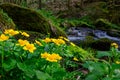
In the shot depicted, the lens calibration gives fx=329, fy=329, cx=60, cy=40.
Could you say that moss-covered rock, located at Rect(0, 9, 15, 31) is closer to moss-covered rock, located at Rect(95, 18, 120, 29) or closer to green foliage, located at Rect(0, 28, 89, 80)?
green foliage, located at Rect(0, 28, 89, 80)

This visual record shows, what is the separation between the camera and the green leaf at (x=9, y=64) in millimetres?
2467

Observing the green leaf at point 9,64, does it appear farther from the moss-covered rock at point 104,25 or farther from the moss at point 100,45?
the moss-covered rock at point 104,25

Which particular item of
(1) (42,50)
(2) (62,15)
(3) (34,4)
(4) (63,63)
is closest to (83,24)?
(2) (62,15)

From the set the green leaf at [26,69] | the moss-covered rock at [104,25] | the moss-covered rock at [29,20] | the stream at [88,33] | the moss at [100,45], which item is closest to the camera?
the green leaf at [26,69]

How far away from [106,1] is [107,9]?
262 centimetres

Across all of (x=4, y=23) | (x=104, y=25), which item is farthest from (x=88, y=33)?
(x=4, y=23)

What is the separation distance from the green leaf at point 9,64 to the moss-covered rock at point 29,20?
17.0 feet

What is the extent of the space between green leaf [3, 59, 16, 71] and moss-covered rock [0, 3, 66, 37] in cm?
517

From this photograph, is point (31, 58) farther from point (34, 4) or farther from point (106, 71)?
point (34, 4)

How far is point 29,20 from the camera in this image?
7.86 metres

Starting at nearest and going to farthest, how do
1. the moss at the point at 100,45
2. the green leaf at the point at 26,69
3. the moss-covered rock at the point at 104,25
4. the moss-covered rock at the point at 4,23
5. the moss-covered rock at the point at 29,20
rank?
1. the green leaf at the point at 26,69
2. the moss-covered rock at the point at 4,23
3. the moss-covered rock at the point at 29,20
4. the moss at the point at 100,45
5. the moss-covered rock at the point at 104,25

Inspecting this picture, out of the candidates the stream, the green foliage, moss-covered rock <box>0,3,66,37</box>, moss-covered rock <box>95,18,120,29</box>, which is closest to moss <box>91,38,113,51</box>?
moss-covered rock <box>0,3,66,37</box>

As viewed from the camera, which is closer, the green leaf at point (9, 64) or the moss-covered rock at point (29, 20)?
the green leaf at point (9, 64)

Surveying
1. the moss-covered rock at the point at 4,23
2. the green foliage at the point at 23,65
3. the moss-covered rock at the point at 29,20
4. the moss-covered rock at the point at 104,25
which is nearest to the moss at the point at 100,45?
the moss-covered rock at the point at 29,20
